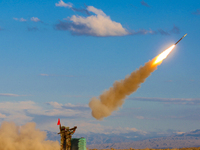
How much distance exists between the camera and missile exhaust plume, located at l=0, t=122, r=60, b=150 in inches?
2928

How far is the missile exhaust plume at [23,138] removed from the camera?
7438 centimetres

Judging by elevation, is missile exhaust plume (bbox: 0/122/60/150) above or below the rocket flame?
below

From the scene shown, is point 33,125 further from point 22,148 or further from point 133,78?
point 133,78

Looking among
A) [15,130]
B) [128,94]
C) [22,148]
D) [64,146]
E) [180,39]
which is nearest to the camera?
[64,146]

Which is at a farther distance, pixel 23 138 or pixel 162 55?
pixel 23 138

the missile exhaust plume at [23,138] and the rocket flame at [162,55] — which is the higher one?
the rocket flame at [162,55]

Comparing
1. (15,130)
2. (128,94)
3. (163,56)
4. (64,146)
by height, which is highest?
(163,56)

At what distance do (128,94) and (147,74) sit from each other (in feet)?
17.7

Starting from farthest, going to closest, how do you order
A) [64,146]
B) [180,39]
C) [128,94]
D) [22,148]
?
[22,148] < [128,94] < [180,39] < [64,146]

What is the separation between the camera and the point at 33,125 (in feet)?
265

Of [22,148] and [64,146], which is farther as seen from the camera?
[22,148]

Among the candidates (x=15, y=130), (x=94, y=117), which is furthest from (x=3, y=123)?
(x=94, y=117)

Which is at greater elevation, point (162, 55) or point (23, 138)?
point (162, 55)

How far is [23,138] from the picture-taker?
78.3 meters
